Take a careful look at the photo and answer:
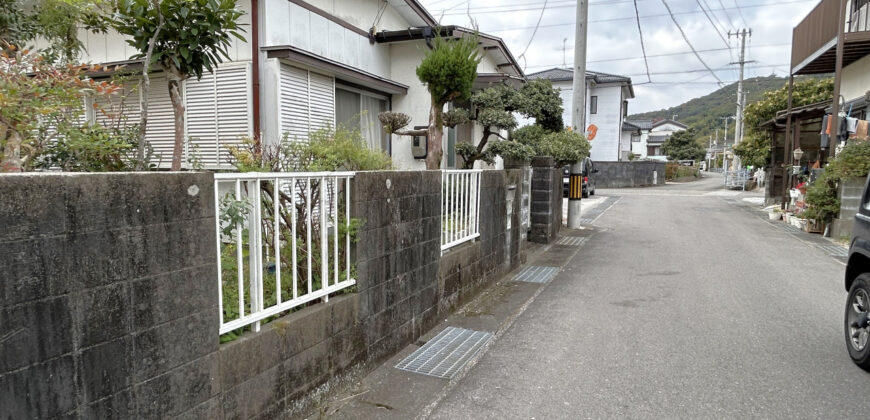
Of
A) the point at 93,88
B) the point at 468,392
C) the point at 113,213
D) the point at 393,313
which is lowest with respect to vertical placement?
the point at 468,392

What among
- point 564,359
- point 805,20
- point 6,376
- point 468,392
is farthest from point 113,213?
point 805,20

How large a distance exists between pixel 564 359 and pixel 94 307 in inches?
135

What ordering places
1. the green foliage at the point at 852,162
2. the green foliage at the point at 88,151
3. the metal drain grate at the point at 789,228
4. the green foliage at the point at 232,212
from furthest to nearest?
1. the metal drain grate at the point at 789,228
2. the green foliage at the point at 852,162
3. the green foliage at the point at 88,151
4. the green foliage at the point at 232,212

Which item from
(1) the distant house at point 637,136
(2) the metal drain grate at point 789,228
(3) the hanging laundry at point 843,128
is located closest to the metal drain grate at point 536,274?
(2) the metal drain grate at point 789,228

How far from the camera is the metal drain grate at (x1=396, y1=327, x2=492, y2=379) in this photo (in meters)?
3.99

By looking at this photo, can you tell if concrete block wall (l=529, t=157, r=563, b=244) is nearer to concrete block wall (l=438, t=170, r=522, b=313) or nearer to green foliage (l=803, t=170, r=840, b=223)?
concrete block wall (l=438, t=170, r=522, b=313)

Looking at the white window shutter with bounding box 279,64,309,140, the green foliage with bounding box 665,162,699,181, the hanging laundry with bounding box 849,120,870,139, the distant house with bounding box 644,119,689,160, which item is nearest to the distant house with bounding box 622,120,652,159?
the green foliage with bounding box 665,162,699,181

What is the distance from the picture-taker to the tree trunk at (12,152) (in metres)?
3.10

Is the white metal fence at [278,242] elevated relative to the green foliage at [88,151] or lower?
lower

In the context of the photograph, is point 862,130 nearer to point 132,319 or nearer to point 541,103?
point 541,103

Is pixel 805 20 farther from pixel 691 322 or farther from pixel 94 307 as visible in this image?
pixel 94 307

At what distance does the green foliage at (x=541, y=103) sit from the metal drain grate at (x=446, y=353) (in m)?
6.11

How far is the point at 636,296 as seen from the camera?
6.24 m

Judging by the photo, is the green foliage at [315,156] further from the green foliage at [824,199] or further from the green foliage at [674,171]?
the green foliage at [674,171]
